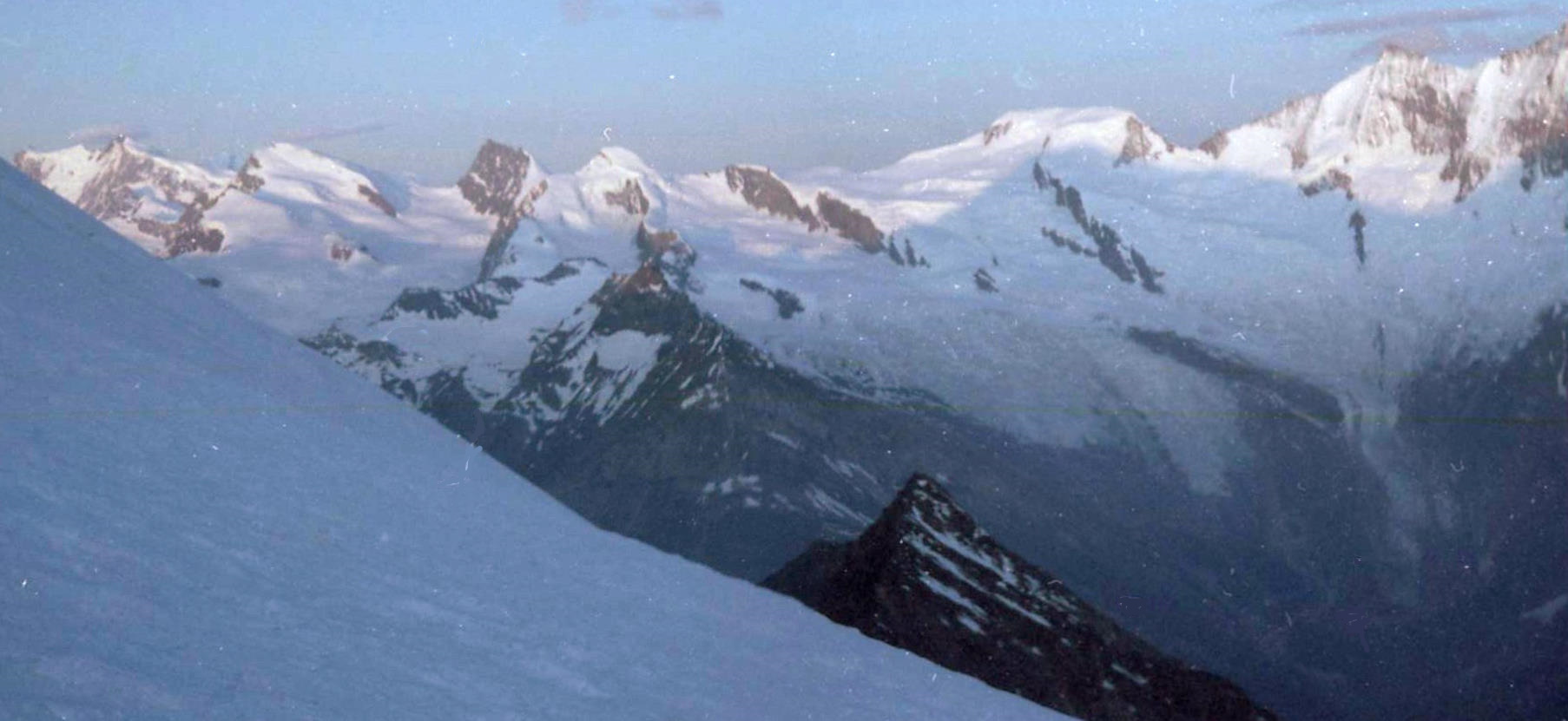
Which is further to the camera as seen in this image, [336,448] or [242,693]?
[336,448]

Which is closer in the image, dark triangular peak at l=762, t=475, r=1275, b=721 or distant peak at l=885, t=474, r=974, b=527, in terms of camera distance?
dark triangular peak at l=762, t=475, r=1275, b=721

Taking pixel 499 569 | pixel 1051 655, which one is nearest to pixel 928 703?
pixel 499 569

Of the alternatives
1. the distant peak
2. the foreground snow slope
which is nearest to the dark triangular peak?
the distant peak

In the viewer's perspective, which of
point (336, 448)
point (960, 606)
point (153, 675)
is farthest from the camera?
point (960, 606)

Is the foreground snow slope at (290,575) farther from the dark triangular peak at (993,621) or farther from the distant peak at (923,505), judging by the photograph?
the distant peak at (923,505)

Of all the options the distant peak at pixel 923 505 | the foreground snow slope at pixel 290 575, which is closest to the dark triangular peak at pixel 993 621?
the distant peak at pixel 923 505

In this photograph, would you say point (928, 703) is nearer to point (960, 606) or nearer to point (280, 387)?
point (280, 387)

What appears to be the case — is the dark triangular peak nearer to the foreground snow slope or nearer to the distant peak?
the distant peak
